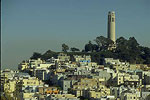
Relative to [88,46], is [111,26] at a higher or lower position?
higher

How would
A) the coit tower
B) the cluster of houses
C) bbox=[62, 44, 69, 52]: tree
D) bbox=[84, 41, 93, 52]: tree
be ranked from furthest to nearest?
Result: the coit tower → bbox=[84, 41, 93, 52]: tree → bbox=[62, 44, 69, 52]: tree → the cluster of houses

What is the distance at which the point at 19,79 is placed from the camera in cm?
2431

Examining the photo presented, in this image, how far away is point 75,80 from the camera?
79.6 feet

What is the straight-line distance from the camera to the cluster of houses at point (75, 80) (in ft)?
69.7

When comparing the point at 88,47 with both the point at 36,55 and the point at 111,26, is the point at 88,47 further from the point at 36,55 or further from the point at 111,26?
the point at 36,55

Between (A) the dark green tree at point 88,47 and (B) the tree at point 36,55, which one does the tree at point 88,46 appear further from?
(B) the tree at point 36,55

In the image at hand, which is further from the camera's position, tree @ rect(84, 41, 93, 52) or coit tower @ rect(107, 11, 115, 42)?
coit tower @ rect(107, 11, 115, 42)

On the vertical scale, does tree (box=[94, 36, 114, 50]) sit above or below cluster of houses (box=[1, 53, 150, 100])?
above

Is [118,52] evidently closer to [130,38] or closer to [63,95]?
[130,38]

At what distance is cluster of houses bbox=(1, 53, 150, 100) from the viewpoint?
21.2m

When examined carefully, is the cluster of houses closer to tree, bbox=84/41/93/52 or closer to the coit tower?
tree, bbox=84/41/93/52

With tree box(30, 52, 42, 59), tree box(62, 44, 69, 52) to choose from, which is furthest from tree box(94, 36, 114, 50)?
tree box(30, 52, 42, 59)

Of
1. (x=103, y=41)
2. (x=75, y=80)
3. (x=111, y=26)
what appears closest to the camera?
(x=75, y=80)

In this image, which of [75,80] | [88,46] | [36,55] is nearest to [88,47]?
[88,46]
